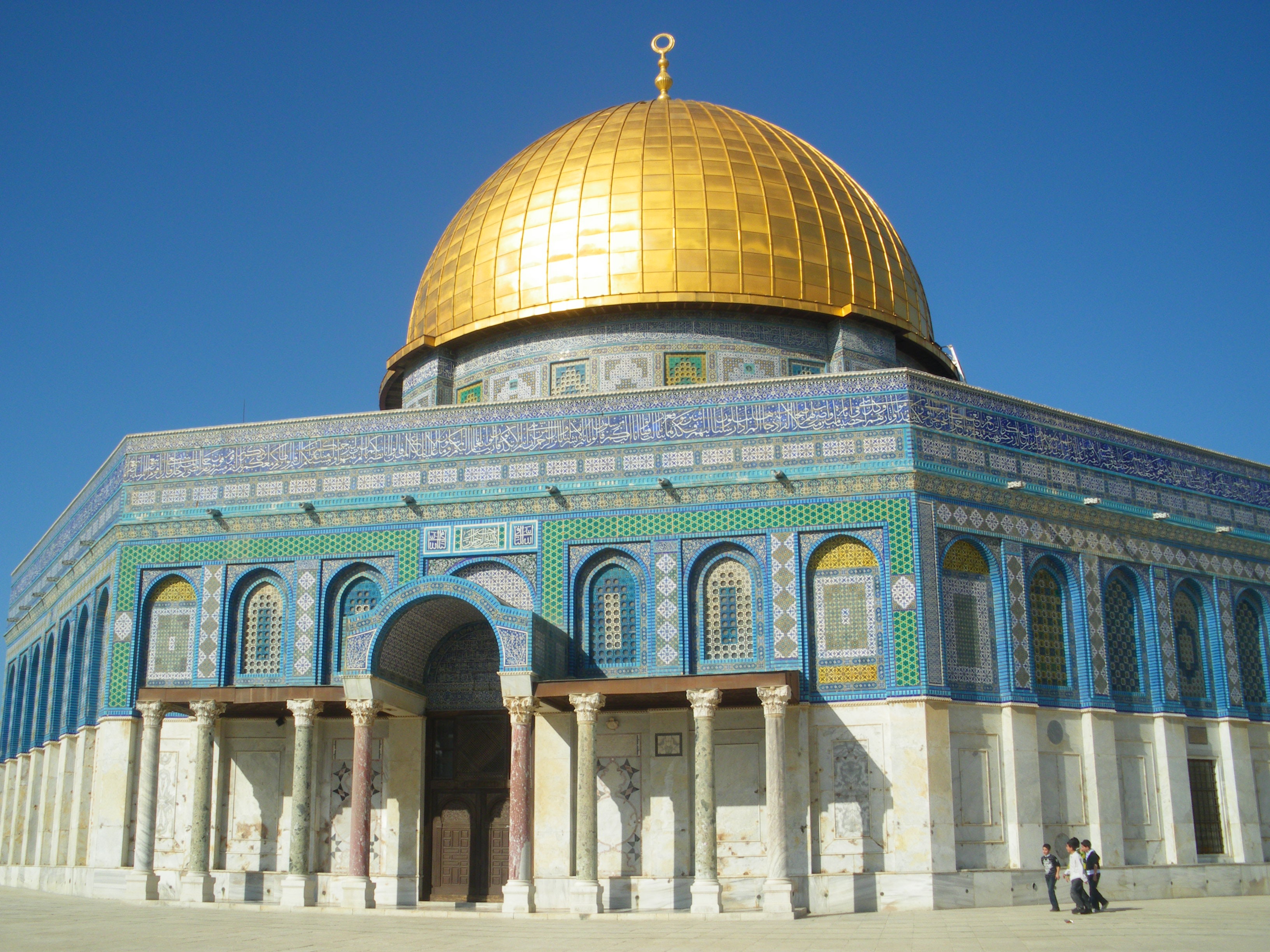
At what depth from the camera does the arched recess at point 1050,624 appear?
19.5m

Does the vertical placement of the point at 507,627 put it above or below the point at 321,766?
above

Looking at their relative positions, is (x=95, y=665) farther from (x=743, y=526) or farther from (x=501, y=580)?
(x=743, y=526)

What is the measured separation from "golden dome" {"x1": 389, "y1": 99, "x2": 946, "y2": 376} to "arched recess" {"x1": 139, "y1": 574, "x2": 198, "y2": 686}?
6.32 m

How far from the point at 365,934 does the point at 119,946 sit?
250 cm

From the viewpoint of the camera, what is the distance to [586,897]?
17.5m

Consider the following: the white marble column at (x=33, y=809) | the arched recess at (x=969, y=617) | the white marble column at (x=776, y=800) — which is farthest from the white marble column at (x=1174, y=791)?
the white marble column at (x=33, y=809)

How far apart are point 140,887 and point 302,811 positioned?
8.50ft

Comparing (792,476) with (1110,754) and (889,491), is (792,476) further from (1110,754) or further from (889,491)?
(1110,754)

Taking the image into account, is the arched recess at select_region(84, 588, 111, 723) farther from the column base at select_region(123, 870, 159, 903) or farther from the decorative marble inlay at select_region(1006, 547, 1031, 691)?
the decorative marble inlay at select_region(1006, 547, 1031, 691)

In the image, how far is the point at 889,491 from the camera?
743 inches

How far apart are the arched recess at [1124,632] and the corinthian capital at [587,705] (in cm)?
739

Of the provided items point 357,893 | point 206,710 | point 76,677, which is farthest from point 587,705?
point 76,677

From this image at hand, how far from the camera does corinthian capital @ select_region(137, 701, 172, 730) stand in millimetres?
19672

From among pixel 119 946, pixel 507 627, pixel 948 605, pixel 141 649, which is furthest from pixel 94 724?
pixel 948 605
